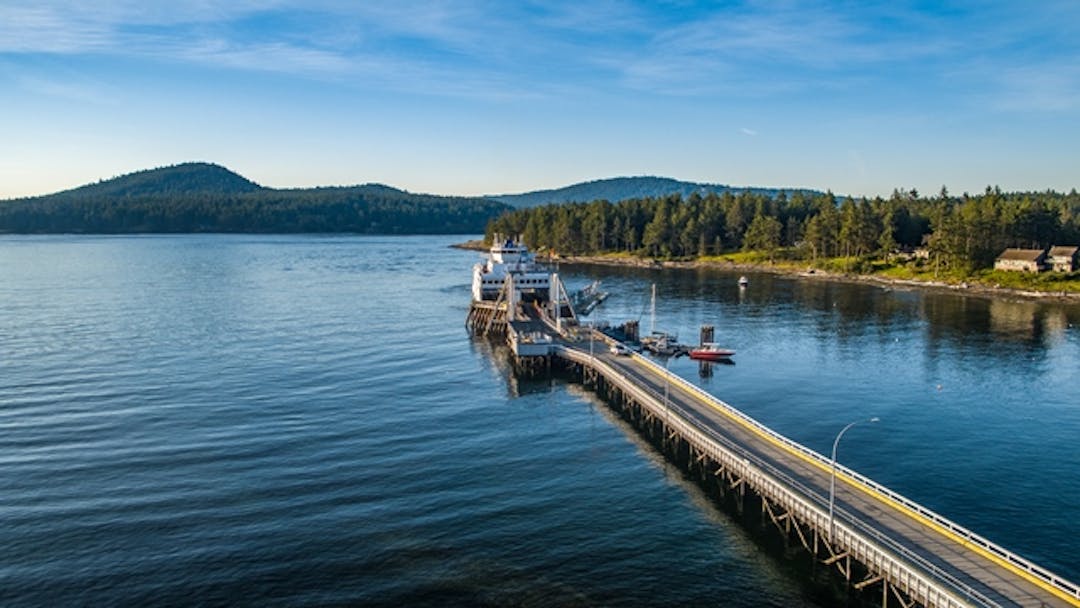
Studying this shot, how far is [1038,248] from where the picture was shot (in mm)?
170625

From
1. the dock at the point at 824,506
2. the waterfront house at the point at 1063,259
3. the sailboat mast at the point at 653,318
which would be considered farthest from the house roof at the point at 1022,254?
the dock at the point at 824,506

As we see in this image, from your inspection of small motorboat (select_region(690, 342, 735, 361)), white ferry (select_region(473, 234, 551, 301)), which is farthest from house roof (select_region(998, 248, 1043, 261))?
white ferry (select_region(473, 234, 551, 301))

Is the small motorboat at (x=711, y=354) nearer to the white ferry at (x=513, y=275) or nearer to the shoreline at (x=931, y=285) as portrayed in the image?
the white ferry at (x=513, y=275)

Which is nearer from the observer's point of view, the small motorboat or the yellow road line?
the yellow road line

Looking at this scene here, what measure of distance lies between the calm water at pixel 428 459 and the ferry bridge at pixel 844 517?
284 centimetres

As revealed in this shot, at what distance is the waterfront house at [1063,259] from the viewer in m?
153

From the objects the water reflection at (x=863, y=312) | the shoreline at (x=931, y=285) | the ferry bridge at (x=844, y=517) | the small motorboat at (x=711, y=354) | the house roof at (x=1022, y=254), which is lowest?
the ferry bridge at (x=844, y=517)

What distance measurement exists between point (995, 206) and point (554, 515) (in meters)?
166

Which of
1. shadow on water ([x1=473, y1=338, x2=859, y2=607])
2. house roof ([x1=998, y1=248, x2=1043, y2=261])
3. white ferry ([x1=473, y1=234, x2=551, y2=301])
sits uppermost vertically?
house roof ([x1=998, y1=248, x2=1043, y2=261])

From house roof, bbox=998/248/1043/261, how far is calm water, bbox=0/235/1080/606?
54.9m

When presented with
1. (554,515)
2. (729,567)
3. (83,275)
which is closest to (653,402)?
(554,515)

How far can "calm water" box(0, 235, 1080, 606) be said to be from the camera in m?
37.8

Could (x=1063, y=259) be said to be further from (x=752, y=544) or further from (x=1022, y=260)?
(x=752, y=544)

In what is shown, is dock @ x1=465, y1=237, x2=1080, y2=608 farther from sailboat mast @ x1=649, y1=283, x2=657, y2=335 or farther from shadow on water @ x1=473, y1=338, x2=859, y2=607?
sailboat mast @ x1=649, y1=283, x2=657, y2=335
